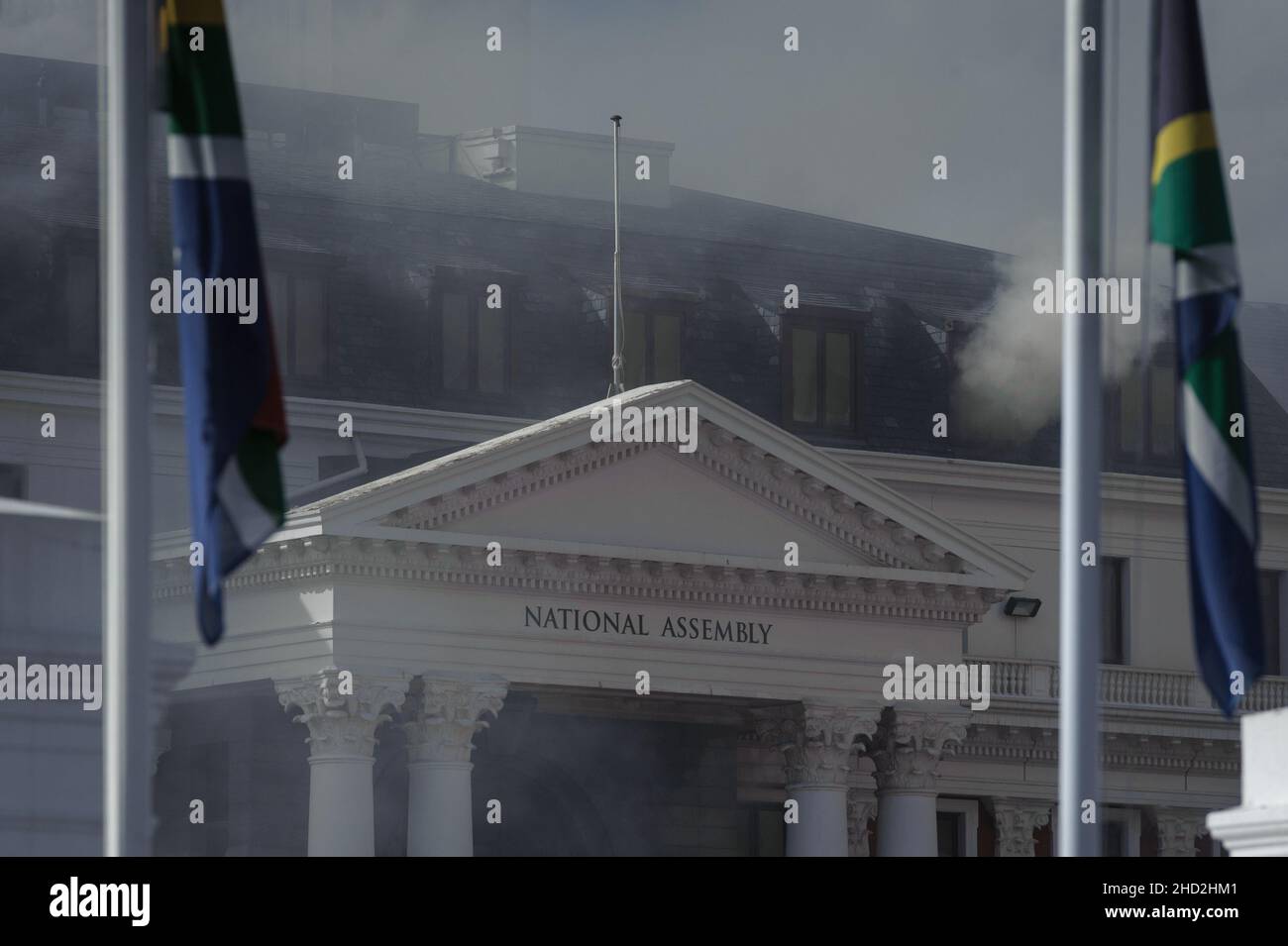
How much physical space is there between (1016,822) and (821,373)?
7454 mm

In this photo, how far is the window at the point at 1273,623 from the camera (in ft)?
151

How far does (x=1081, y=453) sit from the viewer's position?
50.1 feet

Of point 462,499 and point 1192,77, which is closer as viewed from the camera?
point 1192,77

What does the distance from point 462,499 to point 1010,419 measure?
13.3 m

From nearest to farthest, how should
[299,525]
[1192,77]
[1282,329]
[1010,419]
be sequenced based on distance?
[1192,77]
[299,525]
[1010,419]
[1282,329]

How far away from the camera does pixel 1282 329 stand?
163ft

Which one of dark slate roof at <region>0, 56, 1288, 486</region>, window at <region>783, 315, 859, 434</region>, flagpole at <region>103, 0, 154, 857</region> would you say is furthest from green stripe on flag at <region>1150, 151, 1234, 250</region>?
window at <region>783, 315, 859, 434</region>

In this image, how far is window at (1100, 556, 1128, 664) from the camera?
1781 inches

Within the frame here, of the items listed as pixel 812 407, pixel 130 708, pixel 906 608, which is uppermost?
pixel 812 407

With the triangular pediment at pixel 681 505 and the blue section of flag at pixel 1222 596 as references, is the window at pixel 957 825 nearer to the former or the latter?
the triangular pediment at pixel 681 505
